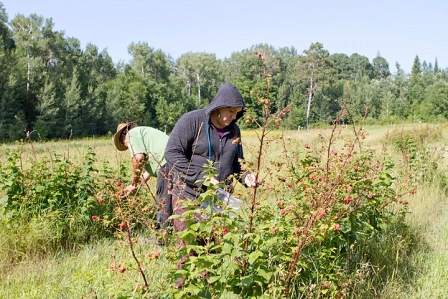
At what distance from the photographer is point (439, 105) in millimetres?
51031

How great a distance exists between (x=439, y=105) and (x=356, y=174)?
54.8m

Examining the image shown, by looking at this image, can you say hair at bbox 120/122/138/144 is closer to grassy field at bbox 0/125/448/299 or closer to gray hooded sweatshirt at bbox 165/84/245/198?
grassy field at bbox 0/125/448/299

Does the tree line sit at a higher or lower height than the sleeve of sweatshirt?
higher

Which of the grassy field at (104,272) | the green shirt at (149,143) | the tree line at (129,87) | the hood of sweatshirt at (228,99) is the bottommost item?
the grassy field at (104,272)

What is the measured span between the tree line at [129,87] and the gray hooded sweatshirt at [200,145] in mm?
15538

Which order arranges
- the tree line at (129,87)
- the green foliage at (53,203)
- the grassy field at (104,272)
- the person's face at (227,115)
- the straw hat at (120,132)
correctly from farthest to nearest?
the tree line at (129,87) < the straw hat at (120,132) < the green foliage at (53,203) < the person's face at (227,115) < the grassy field at (104,272)

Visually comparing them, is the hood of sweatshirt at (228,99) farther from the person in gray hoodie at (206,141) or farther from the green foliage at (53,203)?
the green foliage at (53,203)

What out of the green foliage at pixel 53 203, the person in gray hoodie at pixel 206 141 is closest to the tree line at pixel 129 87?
the green foliage at pixel 53 203

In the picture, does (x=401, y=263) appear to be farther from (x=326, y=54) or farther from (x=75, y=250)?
(x=326, y=54)

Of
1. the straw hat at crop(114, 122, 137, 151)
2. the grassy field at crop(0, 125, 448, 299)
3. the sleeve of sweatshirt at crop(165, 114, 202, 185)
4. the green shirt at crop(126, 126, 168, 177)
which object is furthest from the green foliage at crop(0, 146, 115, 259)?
the sleeve of sweatshirt at crop(165, 114, 202, 185)

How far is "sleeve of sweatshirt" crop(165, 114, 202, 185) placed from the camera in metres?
3.03

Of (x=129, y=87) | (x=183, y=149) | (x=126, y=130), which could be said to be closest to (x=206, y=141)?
(x=183, y=149)

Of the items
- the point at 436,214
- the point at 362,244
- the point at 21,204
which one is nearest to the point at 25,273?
the point at 21,204

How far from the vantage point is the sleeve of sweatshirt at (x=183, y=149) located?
3.03 meters
